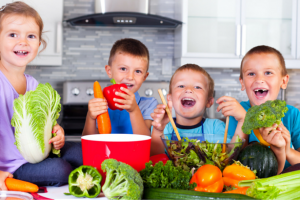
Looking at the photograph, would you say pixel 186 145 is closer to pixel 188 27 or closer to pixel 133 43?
pixel 133 43

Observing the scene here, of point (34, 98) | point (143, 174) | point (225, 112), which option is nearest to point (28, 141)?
point (34, 98)

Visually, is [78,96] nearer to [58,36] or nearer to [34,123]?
[58,36]

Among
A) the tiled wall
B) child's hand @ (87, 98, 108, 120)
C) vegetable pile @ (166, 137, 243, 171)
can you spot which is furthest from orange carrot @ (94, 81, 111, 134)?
the tiled wall

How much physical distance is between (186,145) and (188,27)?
220 cm

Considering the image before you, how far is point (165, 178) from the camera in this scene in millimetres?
572

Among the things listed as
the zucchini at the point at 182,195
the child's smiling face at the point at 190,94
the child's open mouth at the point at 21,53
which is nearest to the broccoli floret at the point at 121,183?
the zucchini at the point at 182,195

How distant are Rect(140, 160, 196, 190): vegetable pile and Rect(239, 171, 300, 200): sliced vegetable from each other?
114mm

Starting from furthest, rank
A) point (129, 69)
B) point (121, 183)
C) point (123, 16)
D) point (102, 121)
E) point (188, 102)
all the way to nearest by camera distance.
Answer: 1. point (123, 16)
2. point (129, 69)
3. point (188, 102)
4. point (102, 121)
5. point (121, 183)

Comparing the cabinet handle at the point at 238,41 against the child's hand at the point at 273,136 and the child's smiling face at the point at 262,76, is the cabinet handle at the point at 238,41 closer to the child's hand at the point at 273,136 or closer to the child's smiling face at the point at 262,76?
the child's smiling face at the point at 262,76

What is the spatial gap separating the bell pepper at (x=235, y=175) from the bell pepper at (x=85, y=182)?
0.96ft

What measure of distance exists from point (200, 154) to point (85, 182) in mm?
301

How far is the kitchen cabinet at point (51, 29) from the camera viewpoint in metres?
2.62

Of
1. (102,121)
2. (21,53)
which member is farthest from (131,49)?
(102,121)

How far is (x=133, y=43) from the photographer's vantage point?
5.21ft
